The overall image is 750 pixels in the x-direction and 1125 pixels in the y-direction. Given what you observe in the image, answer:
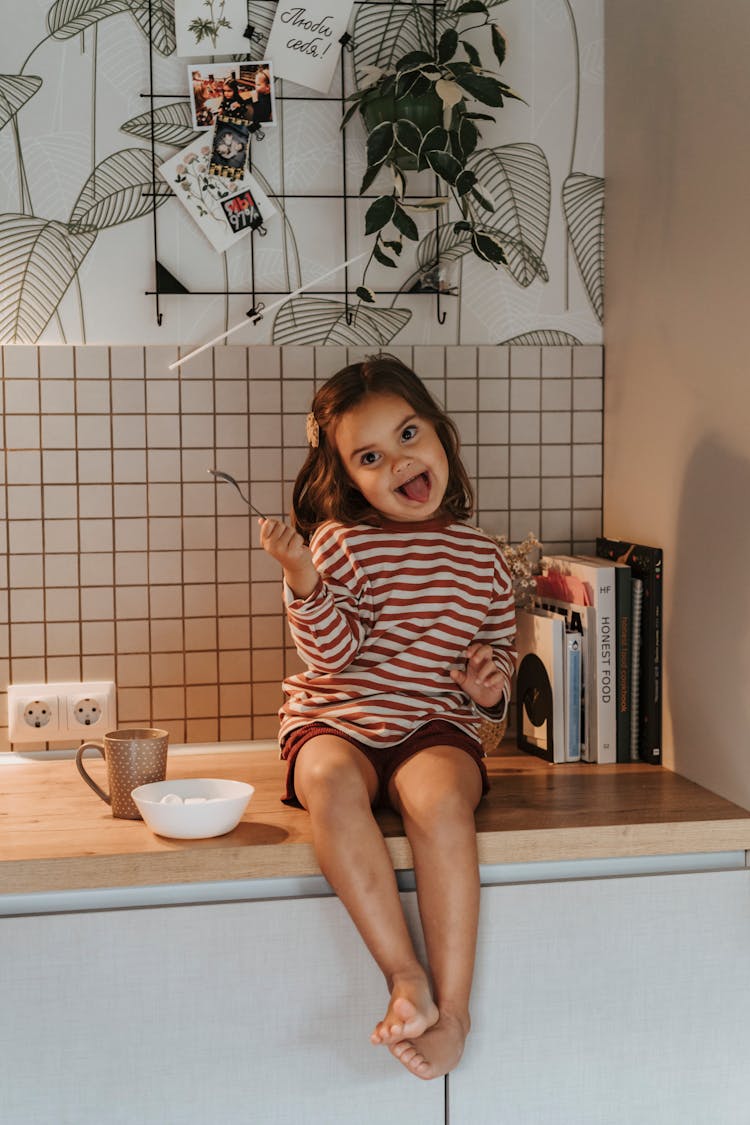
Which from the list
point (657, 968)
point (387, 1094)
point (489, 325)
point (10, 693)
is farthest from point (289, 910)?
point (489, 325)

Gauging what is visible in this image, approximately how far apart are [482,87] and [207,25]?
437 millimetres

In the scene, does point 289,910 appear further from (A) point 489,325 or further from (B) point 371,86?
(B) point 371,86

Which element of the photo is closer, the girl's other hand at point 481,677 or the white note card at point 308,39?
the girl's other hand at point 481,677

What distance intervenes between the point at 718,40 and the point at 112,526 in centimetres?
110

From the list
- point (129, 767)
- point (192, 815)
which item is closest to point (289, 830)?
point (192, 815)

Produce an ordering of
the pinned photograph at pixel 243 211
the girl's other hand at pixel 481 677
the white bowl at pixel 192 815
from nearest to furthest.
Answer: the white bowl at pixel 192 815, the girl's other hand at pixel 481 677, the pinned photograph at pixel 243 211

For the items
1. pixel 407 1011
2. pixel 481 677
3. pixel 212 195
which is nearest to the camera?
pixel 407 1011

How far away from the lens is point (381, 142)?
5.47ft

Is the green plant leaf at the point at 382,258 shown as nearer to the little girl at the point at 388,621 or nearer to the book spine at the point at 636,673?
the little girl at the point at 388,621

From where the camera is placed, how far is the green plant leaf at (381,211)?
5.47 ft

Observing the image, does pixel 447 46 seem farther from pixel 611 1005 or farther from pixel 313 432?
pixel 611 1005

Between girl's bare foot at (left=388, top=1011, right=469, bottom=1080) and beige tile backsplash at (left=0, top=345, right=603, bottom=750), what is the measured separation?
2.28ft

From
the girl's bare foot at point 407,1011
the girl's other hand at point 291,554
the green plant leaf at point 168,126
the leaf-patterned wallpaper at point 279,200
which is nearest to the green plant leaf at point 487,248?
the leaf-patterned wallpaper at point 279,200

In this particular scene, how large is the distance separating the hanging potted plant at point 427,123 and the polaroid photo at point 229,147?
0.16m
